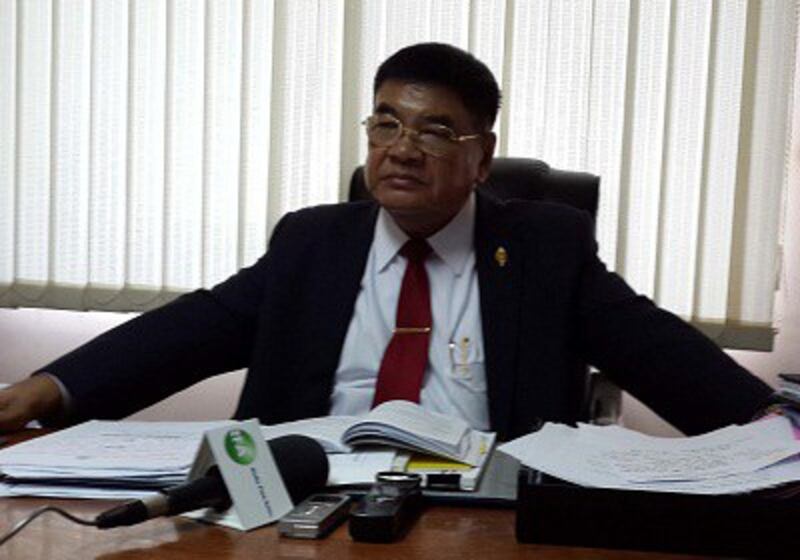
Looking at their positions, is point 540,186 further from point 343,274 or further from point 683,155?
point 683,155

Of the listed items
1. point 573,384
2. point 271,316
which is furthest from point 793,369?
point 271,316

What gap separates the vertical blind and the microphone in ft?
5.85

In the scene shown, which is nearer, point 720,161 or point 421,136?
point 421,136

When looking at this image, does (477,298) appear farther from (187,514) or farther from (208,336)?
(187,514)

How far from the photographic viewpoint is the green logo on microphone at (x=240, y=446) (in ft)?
3.24

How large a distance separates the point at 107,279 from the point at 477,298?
1.50 metres

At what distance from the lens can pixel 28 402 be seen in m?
1.43

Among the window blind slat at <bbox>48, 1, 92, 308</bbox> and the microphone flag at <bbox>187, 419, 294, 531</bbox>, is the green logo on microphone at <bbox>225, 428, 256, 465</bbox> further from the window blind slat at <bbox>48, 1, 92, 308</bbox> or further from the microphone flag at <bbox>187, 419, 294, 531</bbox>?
the window blind slat at <bbox>48, 1, 92, 308</bbox>

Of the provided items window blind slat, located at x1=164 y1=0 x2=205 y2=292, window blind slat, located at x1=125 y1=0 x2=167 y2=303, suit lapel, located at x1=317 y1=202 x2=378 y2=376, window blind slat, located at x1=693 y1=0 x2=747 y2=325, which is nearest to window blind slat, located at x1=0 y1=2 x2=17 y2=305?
window blind slat, located at x1=125 y1=0 x2=167 y2=303

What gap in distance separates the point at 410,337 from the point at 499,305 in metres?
0.17

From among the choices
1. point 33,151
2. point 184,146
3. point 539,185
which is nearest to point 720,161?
point 539,185

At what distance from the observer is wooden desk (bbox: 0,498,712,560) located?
0.88 meters

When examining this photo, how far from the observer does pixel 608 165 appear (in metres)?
2.72

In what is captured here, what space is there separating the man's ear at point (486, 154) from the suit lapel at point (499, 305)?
0.12 metres
